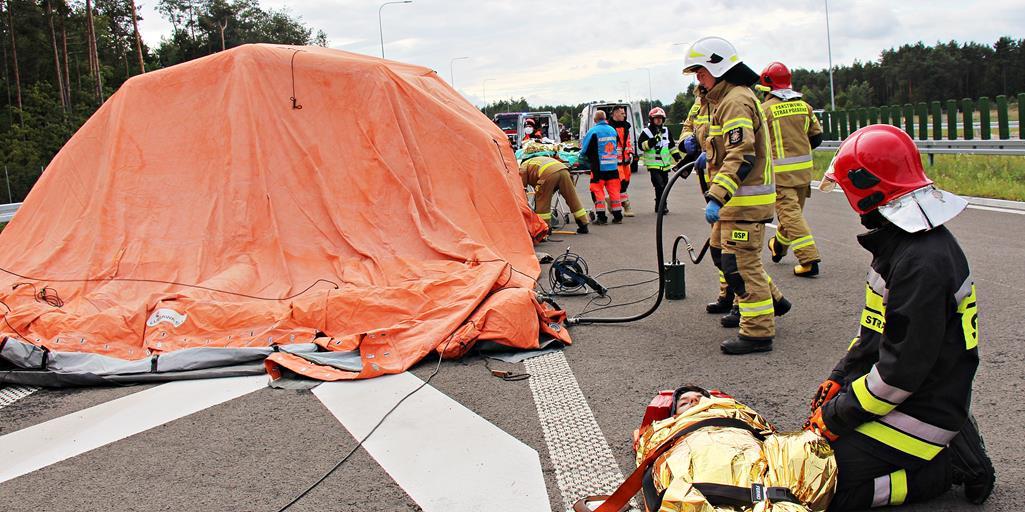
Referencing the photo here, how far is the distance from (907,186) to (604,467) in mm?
1813

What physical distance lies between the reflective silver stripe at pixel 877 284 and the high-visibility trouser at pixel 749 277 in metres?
2.37

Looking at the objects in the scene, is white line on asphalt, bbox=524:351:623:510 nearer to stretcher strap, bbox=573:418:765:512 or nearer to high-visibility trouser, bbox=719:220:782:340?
stretcher strap, bbox=573:418:765:512

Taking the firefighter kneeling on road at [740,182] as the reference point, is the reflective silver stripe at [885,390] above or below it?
below

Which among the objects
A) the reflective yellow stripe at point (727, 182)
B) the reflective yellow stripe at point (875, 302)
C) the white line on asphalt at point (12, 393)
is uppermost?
the reflective yellow stripe at point (727, 182)

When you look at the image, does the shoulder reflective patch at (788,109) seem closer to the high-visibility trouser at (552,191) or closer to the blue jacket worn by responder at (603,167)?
the high-visibility trouser at (552,191)

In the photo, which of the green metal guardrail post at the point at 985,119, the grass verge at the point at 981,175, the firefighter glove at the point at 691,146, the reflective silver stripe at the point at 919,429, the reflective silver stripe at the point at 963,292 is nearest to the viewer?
the reflective silver stripe at the point at 963,292

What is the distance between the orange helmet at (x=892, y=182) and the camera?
116 inches

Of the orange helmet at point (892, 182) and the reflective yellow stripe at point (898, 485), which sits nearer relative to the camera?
the orange helmet at point (892, 182)

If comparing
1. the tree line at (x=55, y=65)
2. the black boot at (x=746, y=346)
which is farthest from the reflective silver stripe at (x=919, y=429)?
the tree line at (x=55, y=65)

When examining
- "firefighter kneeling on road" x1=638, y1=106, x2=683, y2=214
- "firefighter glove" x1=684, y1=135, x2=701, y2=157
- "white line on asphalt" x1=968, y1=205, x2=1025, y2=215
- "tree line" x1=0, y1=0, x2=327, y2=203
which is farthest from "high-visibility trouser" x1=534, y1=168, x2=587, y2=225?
"tree line" x1=0, y1=0, x2=327, y2=203

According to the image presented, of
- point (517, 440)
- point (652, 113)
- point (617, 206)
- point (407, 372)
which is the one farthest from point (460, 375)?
point (652, 113)

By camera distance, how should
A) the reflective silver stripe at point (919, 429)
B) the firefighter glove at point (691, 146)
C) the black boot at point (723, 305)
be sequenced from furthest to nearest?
1. the firefighter glove at point (691, 146)
2. the black boot at point (723, 305)
3. the reflective silver stripe at point (919, 429)

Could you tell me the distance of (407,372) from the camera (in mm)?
5578

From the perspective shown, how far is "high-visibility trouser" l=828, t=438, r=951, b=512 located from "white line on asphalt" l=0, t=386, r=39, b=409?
513 cm
